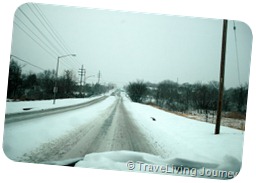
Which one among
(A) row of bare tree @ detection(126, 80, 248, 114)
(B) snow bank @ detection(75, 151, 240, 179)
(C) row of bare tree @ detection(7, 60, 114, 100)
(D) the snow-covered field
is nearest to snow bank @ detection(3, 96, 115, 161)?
(D) the snow-covered field

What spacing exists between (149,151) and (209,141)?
3.83 feet

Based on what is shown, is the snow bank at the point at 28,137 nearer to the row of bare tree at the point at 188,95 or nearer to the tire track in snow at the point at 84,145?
the tire track in snow at the point at 84,145

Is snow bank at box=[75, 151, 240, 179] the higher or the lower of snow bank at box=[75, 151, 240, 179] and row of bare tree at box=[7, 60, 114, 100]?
the lower

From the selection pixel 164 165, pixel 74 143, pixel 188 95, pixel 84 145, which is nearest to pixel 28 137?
pixel 74 143

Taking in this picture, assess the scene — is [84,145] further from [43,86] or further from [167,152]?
[43,86]

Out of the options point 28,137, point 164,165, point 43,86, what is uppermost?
point 43,86

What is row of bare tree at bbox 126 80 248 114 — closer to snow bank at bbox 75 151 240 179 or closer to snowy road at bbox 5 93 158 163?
snowy road at bbox 5 93 158 163

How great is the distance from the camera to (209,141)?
9.48 feet

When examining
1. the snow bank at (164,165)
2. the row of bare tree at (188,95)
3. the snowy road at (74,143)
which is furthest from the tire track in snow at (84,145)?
the row of bare tree at (188,95)

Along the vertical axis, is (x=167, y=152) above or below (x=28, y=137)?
below

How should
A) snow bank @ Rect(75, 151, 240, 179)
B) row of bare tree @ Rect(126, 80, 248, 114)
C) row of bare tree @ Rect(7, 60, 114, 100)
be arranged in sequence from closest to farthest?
1. snow bank @ Rect(75, 151, 240, 179)
2. row of bare tree @ Rect(7, 60, 114, 100)
3. row of bare tree @ Rect(126, 80, 248, 114)

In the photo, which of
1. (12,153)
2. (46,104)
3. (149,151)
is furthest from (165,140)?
(46,104)

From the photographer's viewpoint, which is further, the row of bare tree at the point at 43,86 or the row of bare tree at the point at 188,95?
the row of bare tree at the point at 188,95

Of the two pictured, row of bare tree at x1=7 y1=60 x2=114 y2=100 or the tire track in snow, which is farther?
row of bare tree at x1=7 y1=60 x2=114 y2=100
